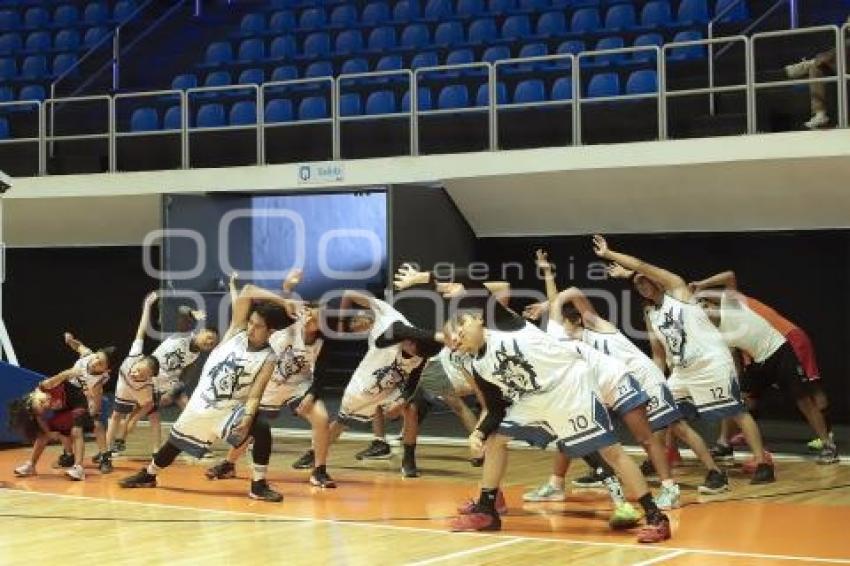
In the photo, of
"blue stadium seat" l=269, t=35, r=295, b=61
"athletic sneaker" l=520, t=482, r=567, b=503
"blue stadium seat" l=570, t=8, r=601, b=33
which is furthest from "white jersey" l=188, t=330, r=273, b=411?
"blue stadium seat" l=269, t=35, r=295, b=61

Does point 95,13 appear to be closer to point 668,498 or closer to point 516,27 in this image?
point 516,27

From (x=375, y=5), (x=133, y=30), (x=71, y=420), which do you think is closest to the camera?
(x=71, y=420)

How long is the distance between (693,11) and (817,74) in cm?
307

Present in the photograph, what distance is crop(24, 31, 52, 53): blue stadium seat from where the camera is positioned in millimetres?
18672

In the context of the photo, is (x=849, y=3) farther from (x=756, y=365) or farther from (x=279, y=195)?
(x=279, y=195)

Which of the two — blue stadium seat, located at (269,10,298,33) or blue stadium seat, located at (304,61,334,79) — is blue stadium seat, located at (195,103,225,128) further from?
blue stadium seat, located at (269,10,298,33)

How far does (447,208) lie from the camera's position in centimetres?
Result: 1408

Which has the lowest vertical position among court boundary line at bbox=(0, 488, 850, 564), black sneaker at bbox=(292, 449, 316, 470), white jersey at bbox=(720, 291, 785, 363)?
court boundary line at bbox=(0, 488, 850, 564)

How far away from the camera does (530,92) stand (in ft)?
46.5

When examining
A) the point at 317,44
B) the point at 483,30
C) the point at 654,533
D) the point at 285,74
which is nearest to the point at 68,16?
the point at 317,44

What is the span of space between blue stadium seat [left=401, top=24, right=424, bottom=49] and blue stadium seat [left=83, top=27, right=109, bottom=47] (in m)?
4.59

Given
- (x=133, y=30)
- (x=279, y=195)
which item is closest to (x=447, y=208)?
(x=279, y=195)

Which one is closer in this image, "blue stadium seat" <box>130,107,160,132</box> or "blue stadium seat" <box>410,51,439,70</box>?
"blue stadium seat" <box>410,51,439,70</box>

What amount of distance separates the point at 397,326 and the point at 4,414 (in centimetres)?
417
